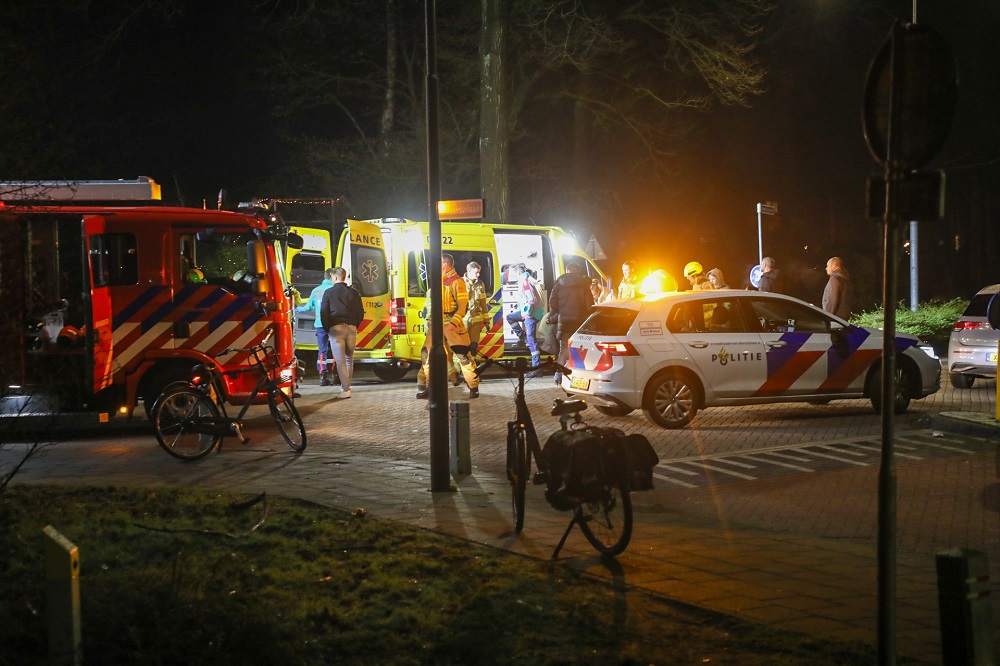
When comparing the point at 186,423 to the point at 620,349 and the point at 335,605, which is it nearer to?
the point at 620,349

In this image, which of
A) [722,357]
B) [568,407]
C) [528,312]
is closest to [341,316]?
[528,312]

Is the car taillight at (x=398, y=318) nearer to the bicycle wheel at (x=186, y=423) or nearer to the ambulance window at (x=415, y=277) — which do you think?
the ambulance window at (x=415, y=277)

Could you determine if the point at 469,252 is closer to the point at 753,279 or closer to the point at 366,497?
the point at 753,279

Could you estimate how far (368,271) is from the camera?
18.6m

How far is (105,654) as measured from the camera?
195 inches

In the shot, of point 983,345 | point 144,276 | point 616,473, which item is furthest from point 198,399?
point 983,345

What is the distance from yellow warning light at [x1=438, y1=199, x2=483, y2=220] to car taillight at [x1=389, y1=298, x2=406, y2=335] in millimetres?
8829

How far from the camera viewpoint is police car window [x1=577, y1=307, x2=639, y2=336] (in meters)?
12.8

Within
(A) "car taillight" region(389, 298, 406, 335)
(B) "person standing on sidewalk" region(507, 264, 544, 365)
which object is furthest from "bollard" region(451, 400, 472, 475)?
(B) "person standing on sidewalk" region(507, 264, 544, 365)

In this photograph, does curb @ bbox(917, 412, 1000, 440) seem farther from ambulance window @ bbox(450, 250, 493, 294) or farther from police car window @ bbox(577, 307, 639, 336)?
ambulance window @ bbox(450, 250, 493, 294)

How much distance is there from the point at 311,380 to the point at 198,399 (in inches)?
325

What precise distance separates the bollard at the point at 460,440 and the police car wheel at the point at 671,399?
3402 mm

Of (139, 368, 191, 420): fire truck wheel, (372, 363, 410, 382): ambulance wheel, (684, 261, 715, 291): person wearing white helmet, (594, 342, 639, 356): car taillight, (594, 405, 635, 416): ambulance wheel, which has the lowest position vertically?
(594, 405, 635, 416): ambulance wheel

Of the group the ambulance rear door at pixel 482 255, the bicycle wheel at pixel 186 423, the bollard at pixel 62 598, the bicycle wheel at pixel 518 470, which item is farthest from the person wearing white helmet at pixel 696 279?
the bollard at pixel 62 598
